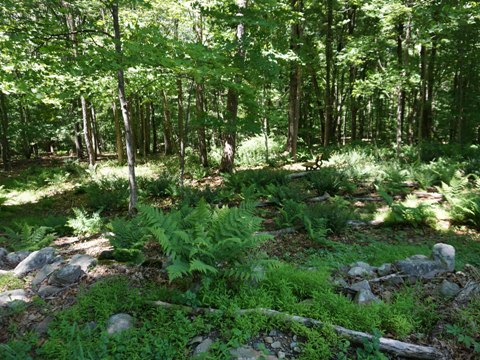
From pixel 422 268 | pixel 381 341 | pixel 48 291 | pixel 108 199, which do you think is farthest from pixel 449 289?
pixel 108 199

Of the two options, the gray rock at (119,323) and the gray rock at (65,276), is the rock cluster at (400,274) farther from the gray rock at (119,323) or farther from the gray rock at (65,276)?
the gray rock at (65,276)

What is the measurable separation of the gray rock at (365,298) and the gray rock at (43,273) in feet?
12.7

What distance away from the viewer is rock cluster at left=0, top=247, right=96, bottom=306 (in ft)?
11.9

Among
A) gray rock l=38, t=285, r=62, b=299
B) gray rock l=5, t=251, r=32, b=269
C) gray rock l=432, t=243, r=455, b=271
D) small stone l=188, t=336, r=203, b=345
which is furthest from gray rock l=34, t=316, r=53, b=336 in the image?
gray rock l=432, t=243, r=455, b=271

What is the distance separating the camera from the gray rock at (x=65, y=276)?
12.5 ft

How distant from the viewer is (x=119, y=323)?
299 centimetres

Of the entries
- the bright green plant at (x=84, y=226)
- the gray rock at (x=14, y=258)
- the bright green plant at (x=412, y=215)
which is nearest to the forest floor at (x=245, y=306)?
the gray rock at (x=14, y=258)

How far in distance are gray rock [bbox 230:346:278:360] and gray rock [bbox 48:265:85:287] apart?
238 cm

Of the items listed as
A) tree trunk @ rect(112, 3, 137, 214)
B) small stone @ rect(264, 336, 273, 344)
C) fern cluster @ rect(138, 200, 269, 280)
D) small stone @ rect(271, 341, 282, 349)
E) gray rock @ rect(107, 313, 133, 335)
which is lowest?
small stone @ rect(271, 341, 282, 349)

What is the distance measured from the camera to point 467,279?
3768 millimetres

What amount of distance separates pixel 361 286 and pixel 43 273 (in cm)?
408

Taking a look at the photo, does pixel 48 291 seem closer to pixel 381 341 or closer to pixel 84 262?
pixel 84 262

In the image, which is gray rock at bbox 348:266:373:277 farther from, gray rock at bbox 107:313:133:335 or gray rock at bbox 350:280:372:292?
gray rock at bbox 107:313:133:335

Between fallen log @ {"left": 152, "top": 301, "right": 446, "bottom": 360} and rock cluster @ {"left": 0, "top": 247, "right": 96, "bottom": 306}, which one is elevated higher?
rock cluster @ {"left": 0, "top": 247, "right": 96, "bottom": 306}
